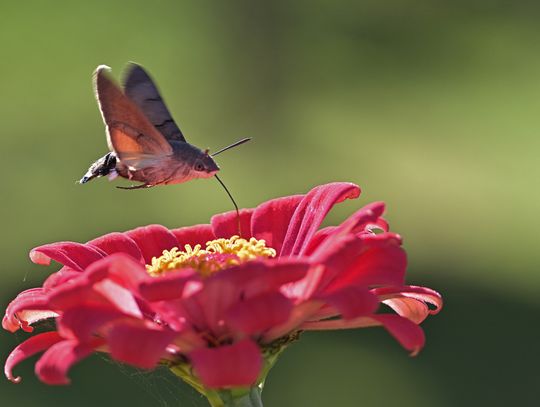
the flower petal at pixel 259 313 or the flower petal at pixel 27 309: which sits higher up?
the flower petal at pixel 259 313

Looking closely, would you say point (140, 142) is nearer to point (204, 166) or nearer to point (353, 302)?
point (204, 166)

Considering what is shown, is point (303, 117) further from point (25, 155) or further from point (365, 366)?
point (365, 366)

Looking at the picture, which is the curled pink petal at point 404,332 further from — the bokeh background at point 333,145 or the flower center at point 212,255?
the bokeh background at point 333,145

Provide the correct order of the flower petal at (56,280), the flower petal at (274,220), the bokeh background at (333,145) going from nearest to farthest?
1. the flower petal at (56,280)
2. the flower petal at (274,220)
3. the bokeh background at (333,145)

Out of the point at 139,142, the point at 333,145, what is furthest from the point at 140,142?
the point at 333,145

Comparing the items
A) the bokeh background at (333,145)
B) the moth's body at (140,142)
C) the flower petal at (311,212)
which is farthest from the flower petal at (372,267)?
the bokeh background at (333,145)
